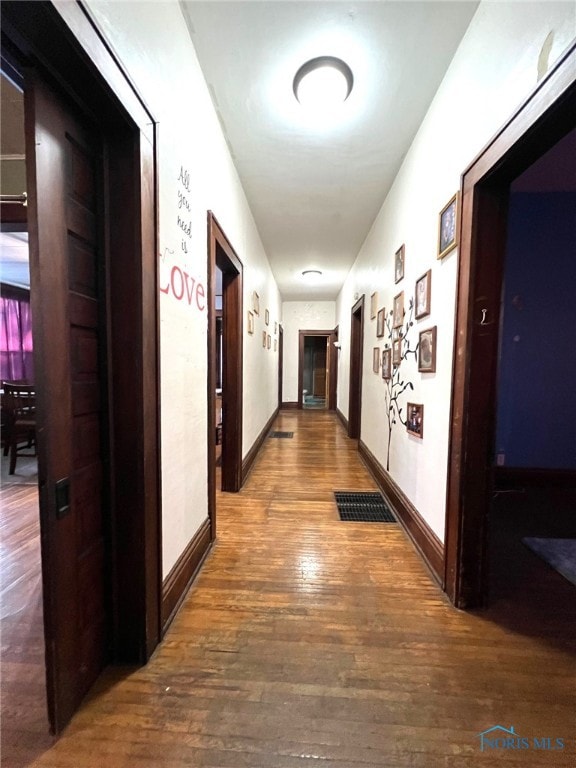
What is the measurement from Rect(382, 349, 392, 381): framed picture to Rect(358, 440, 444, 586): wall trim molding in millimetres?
899

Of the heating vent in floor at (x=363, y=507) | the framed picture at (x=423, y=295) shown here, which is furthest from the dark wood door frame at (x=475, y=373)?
the heating vent in floor at (x=363, y=507)

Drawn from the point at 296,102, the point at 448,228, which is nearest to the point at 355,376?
the point at 448,228

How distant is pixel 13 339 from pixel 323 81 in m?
6.60

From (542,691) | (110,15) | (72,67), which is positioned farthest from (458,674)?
(110,15)

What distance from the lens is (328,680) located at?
1139 mm

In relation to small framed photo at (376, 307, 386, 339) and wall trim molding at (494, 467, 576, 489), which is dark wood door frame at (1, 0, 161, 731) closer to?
small framed photo at (376, 307, 386, 339)

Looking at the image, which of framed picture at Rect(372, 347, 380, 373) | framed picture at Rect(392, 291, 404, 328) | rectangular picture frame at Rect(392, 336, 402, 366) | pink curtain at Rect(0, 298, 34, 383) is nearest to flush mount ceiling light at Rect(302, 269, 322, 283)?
framed picture at Rect(372, 347, 380, 373)

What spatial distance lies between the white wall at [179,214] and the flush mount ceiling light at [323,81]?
1.87 ft

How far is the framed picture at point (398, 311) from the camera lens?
243cm

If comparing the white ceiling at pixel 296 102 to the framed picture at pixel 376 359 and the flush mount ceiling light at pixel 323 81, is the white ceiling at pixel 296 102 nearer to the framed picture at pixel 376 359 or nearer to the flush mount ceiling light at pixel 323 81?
the flush mount ceiling light at pixel 323 81

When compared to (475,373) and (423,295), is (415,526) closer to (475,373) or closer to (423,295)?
(475,373)

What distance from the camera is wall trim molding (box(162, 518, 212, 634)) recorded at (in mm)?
1366

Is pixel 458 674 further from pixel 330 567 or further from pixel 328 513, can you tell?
pixel 328 513

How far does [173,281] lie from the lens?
4.59 ft
